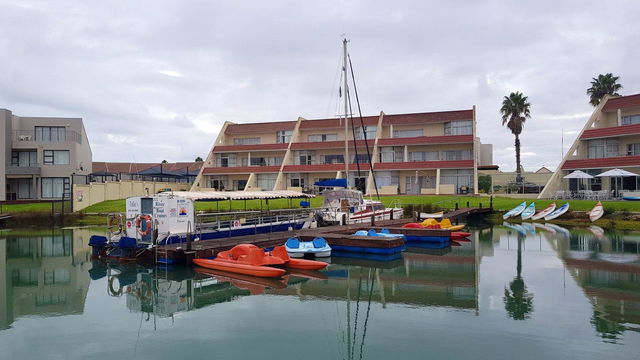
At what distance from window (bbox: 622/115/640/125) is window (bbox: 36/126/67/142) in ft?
220

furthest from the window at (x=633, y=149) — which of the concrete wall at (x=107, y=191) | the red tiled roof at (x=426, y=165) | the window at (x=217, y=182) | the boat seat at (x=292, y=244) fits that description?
the concrete wall at (x=107, y=191)

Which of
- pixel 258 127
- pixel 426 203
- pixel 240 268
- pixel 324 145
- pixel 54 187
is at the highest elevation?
pixel 258 127

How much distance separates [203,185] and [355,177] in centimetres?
2235

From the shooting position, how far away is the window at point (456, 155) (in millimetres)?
62688

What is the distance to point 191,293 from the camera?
1855 centimetres

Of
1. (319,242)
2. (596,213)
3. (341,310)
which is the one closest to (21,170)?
(319,242)

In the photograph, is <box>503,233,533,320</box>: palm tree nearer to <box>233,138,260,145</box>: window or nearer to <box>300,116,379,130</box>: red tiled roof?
<box>300,116,379,130</box>: red tiled roof

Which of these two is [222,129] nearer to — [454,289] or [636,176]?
[636,176]

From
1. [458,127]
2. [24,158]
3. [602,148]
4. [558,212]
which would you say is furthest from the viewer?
[458,127]

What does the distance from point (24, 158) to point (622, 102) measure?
71667mm

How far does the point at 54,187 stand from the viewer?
60.6 metres

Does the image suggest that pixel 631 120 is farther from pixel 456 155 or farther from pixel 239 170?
pixel 239 170

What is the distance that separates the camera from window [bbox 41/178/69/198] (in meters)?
60.4

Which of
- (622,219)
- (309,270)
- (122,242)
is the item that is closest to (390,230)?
(309,270)
